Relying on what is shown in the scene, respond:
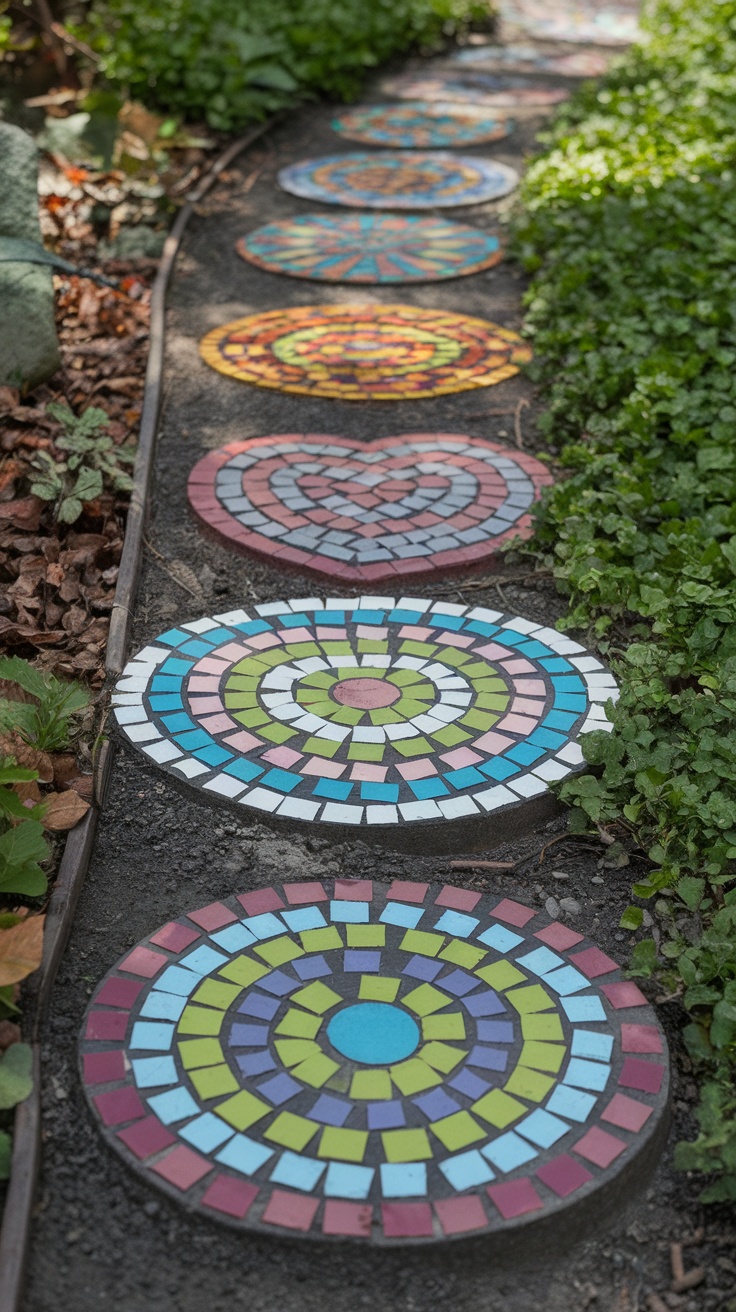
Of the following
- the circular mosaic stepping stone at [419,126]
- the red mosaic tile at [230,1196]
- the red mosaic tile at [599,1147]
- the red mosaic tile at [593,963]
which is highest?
the circular mosaic stepping stone at [419,126]

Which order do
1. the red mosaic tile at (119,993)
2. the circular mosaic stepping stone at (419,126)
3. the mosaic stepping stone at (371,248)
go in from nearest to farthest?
the red mosaic tile at (119,993) → the mosaic stepping stone at (371,248) → the circular mosaic stepping stone at (419,126)

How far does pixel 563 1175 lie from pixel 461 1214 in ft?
0.61

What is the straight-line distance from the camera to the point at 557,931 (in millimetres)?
2664

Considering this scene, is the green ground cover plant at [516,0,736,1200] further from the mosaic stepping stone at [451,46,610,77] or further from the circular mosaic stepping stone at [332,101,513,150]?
the mosaic stepping stone at [451,46,610,77]

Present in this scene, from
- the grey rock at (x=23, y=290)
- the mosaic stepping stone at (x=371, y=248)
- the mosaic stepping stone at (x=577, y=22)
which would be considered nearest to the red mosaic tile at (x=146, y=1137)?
the grey rock at (x=23, y=290)

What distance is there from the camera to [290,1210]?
2029 mm

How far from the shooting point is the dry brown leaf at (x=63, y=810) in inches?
110

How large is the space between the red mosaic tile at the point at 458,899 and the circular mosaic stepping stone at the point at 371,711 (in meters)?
0.17

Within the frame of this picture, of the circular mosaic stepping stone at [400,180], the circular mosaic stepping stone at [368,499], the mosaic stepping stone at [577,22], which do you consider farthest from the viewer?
the mosaic stepping stone at [577,22]

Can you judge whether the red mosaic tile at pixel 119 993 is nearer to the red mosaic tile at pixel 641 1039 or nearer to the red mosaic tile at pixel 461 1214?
the red mosaic tile at pixel 461 1214

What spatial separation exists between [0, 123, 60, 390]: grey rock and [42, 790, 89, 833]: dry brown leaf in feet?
8.03

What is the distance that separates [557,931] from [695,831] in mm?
408

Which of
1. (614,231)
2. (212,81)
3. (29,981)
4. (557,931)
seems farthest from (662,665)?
(212,81)

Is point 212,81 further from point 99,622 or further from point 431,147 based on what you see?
point 99,622
